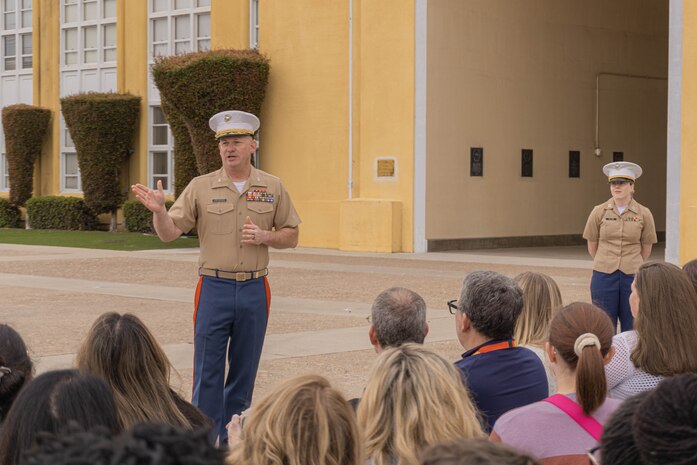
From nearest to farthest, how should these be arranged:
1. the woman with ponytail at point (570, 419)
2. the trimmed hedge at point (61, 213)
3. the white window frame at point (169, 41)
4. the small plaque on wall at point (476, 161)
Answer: the woman with ponytail at point (570, 419), the small plaque on wall at point (476, 161), the white window frame at point (169, 41), the trimmed hedge at point (61, 213)

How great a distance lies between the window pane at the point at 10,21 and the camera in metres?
32.1

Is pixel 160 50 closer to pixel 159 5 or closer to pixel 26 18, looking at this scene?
pixel 159 5

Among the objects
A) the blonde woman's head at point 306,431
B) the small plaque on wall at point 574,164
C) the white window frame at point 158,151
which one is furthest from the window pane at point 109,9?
the blonde woman's head at point 306,431

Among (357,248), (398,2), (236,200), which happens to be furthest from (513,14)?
(236,200)

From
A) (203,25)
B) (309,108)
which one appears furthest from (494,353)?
(203,25)

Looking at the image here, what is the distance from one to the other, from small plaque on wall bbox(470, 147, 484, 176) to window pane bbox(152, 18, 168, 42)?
9237mm

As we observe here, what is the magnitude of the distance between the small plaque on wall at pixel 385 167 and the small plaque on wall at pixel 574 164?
5061 mm

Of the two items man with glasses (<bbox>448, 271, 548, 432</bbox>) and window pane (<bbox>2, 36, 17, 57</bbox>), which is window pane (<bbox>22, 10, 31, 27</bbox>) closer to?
window pane (<bbox>2, 36, 17, 57</bbox>)

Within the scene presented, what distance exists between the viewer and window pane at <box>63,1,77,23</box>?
99.5 ft

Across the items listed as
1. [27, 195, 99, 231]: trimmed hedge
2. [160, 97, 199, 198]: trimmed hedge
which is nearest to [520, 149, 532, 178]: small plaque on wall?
[160, 97, 199, 198]: trimmed hedge

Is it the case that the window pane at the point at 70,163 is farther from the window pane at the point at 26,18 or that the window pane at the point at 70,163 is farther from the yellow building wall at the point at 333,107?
the yellow building wall at the point at 333,107

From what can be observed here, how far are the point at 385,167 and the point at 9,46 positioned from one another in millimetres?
15163

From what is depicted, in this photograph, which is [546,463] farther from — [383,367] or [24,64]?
[24,64]

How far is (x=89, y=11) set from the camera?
29969 mm
